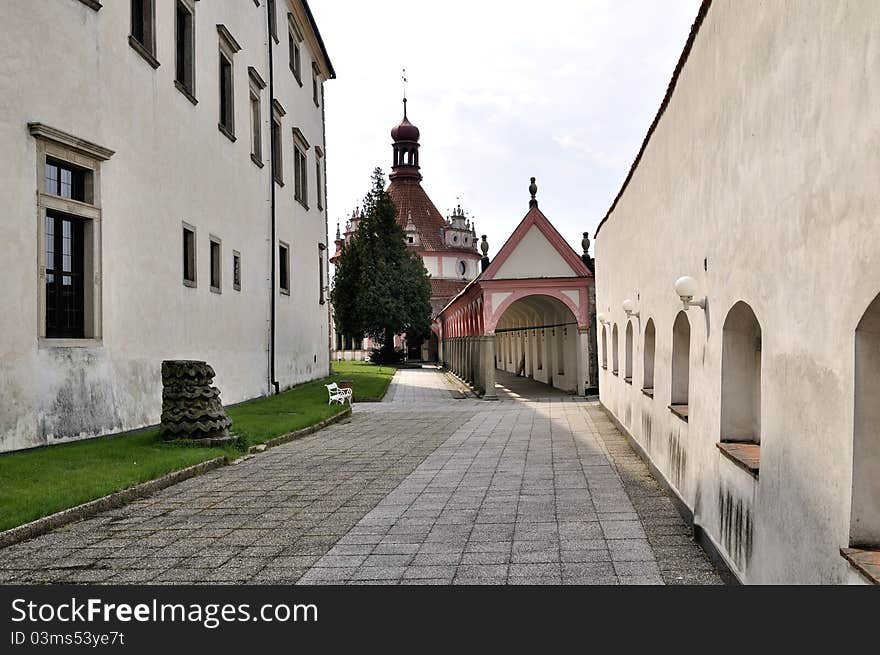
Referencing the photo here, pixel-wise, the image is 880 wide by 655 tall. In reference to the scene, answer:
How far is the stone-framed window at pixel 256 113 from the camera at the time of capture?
941 inches

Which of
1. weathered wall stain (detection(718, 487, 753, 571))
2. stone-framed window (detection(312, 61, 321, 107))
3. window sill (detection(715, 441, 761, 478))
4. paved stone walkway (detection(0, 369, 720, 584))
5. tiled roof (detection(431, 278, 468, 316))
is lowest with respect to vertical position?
paved stone walkway (detection(0, 369, 720, 584))

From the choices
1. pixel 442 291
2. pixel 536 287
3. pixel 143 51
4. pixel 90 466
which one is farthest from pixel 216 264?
pixel 442 291

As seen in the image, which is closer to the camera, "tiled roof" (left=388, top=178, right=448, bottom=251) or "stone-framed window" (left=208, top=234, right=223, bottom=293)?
"stone-framed window" (left=208, top=234, right=223, bottom=293)

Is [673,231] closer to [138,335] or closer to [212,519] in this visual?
[212,519]

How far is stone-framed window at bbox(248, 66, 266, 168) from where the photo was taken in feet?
78.4

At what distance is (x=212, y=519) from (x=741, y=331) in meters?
4.99

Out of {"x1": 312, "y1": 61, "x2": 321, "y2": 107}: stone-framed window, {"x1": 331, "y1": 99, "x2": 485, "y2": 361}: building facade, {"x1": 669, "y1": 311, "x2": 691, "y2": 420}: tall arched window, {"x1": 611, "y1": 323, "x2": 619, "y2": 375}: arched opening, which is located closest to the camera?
{"x1": 669, "y1": 311, "x2": 691, "y2": 420}: tall arched window

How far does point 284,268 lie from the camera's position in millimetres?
28516

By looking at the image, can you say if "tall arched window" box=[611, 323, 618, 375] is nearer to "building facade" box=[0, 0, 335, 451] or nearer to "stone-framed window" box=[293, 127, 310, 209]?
"building facade" box=[0, 0, 335, 451]

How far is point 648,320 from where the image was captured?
11.9 metres

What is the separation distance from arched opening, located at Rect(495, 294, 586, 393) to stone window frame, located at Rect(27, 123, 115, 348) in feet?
59.4

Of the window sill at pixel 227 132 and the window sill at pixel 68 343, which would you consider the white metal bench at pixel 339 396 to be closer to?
the window sill at pixel 227 132

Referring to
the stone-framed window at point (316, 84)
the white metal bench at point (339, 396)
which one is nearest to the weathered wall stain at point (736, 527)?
the white metal bench at point (339, 396)

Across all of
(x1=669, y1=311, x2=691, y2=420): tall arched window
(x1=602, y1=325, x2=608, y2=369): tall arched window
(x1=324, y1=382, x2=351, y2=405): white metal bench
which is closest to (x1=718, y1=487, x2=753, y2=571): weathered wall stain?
(x1=669, y1=311, x2=691, y2=420): tall arched window
